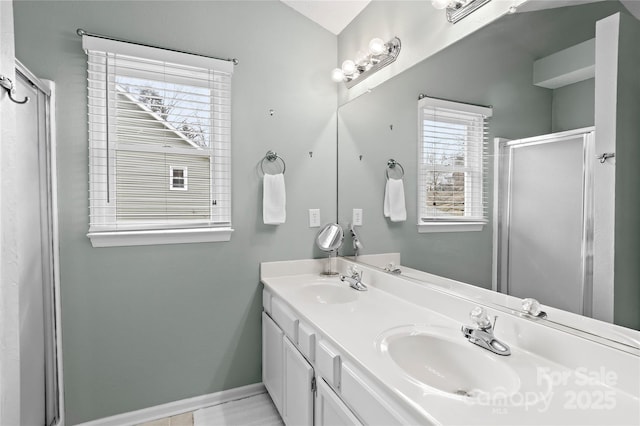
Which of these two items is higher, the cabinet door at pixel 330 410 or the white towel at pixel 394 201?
the white towel at pixel 394 201

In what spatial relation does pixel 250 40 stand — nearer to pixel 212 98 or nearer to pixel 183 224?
pixel 212 98

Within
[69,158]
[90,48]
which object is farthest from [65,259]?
[90,48]

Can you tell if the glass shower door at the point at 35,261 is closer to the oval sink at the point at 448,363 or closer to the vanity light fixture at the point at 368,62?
the oval sink at the point at 448,363

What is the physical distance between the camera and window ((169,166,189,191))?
1.94 m

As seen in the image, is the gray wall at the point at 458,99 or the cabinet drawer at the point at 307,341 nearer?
the gray wall at the point at 458,99

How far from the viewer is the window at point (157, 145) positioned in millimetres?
1774

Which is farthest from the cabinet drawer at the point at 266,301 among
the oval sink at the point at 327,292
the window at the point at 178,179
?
the window at the point at 178,179

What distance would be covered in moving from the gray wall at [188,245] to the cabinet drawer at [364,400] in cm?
115

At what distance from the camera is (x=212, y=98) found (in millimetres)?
2031

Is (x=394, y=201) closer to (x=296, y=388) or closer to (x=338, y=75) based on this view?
(x=338, y=75)

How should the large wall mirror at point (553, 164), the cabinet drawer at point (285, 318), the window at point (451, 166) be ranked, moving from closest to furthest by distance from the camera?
1. the large wall mirror at point (553, 164)
2. the window at point (451, 166)
3. the cabinet drawer at point (285, 318)

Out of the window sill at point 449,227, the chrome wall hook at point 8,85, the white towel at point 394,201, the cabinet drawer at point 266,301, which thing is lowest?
the cabinet drawer at point 266,301

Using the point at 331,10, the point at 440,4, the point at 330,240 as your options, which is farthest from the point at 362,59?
the point at 330,240

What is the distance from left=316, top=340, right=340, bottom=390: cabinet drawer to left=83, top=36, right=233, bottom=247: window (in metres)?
1.02
